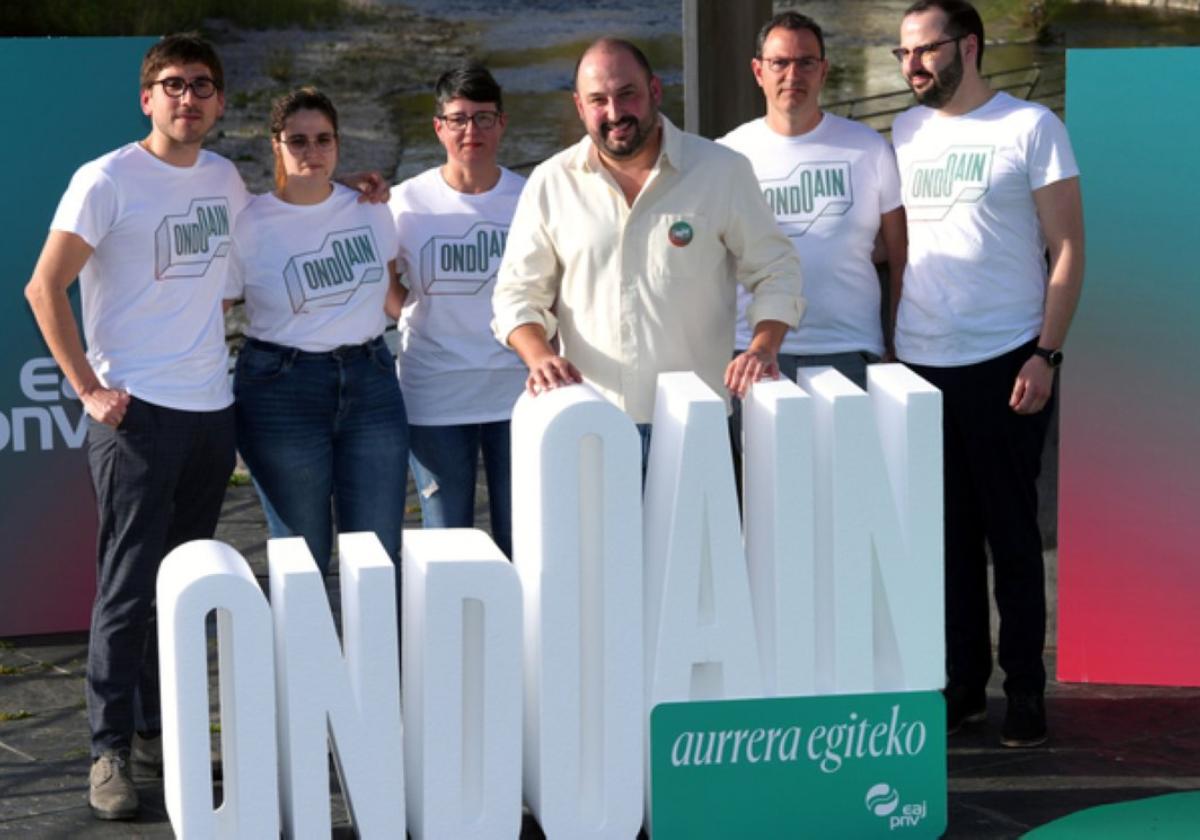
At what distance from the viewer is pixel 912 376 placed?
4168 millimetres

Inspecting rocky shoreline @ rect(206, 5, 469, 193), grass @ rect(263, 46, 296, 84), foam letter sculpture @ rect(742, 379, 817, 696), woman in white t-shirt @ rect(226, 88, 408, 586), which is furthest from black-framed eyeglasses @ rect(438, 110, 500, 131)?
grass @ rect(263, 46, 296, 84)

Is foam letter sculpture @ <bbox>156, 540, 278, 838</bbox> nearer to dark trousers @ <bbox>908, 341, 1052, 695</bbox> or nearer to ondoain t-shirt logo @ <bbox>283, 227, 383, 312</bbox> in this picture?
ondoain t-shirt logo @ <bbox>283, 227, 383, 312</bbox>

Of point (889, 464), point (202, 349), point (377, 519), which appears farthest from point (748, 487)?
point (202, 349)

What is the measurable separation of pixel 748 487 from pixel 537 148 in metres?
8.10

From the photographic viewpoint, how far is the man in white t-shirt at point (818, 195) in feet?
15.5

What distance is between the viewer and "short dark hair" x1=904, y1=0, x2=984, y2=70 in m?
4.70

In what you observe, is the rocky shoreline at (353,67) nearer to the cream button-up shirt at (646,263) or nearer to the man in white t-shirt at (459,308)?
the man in white t-shirt at (459,308)

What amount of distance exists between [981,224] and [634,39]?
7997 millimetres

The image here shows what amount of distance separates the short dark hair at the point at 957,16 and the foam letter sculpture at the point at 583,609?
4.85 feet

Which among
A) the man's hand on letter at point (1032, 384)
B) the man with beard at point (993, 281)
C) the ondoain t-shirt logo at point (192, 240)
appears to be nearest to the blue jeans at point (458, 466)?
the ondoain t-shirt logo at point (192, 240)

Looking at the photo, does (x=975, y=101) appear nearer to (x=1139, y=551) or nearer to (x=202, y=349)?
(x=1139, y=551)

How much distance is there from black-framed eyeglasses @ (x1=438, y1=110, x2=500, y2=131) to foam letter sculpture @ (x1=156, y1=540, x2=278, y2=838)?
147cm

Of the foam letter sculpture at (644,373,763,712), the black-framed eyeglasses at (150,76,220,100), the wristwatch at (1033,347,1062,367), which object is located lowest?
the foam letter sculpture at (644,373,763,712)

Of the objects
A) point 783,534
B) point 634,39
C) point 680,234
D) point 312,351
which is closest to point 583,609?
point 783,534
